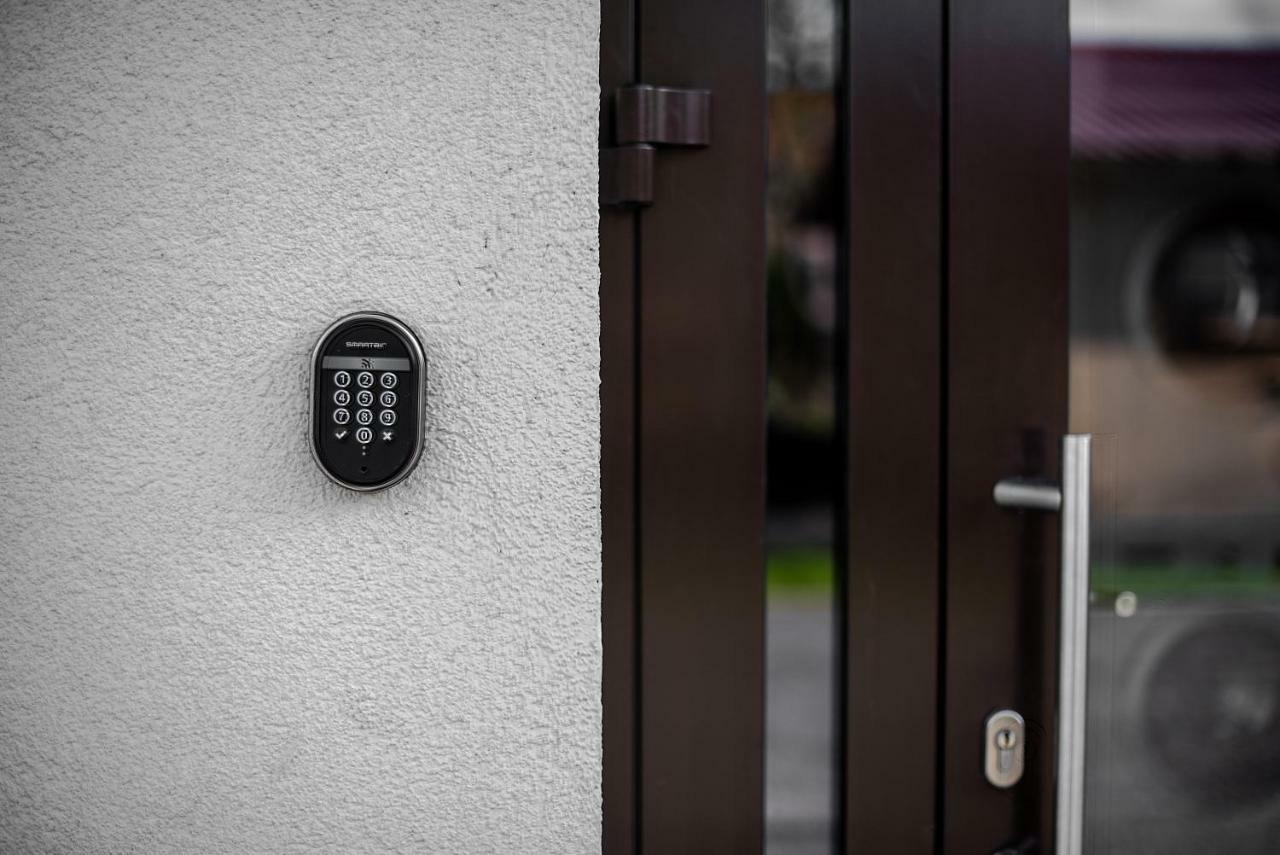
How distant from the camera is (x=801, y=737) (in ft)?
3.93

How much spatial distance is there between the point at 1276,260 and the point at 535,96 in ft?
3.28

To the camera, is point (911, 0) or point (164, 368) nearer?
point (164, 368)

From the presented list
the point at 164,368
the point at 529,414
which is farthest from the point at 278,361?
the point at 529,414

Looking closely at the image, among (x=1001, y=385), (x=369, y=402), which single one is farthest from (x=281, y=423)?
(x=1001, y=385)

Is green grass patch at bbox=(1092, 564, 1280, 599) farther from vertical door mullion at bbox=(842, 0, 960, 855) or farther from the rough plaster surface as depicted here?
the rough plaster surface

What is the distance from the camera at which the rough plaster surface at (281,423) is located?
1.01 m

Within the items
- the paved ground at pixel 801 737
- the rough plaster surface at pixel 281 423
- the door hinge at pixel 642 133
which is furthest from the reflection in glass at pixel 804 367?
the rough plaster surface at pixel 281 423

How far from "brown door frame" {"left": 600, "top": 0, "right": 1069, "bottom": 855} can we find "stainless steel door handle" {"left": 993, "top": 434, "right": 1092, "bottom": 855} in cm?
10

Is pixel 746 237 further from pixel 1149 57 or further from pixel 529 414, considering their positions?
pixel 1149 57

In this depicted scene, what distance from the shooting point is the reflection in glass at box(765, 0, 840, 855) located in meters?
1.13

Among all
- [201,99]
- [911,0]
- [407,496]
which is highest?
[911,0]

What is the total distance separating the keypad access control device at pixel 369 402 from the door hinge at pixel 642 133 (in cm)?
33

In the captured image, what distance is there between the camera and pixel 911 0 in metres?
1.11

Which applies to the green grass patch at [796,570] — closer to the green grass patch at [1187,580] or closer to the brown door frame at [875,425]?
the brown door frame at [875,425]
